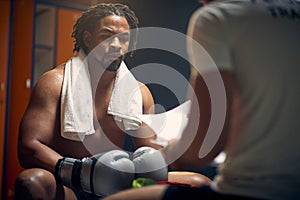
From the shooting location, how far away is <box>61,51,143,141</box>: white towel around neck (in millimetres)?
1808

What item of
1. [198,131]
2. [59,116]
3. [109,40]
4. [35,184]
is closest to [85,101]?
[59,116]

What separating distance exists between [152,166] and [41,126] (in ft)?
2.16

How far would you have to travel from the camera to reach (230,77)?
89 cm

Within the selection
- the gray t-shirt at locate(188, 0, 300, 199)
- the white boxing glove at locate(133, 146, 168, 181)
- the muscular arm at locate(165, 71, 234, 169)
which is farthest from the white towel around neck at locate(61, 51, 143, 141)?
the gray t-shirt at locate(188, 0, 300, 199)

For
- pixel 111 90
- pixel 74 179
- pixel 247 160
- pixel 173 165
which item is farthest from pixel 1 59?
pixel 247 160

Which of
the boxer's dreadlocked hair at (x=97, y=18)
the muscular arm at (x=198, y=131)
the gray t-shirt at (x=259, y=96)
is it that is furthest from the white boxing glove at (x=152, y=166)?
the boxer's dreadlocked hair at (x=97, y=18)

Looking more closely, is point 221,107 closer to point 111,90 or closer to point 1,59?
point 111,90

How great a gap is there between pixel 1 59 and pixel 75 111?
1.52m

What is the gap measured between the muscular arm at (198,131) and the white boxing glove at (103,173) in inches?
11.4

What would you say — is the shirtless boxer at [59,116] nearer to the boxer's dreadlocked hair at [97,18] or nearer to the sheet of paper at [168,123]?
the boxer's dreadlocked hair at [97,18]

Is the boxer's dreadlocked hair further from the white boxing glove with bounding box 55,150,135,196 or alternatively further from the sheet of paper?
the white boxing glove with bounding box 55,150,135,196

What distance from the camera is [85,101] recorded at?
1887mm

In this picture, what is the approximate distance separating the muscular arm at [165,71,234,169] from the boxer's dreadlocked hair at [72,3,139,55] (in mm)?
1048

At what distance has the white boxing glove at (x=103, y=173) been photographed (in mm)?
1306
